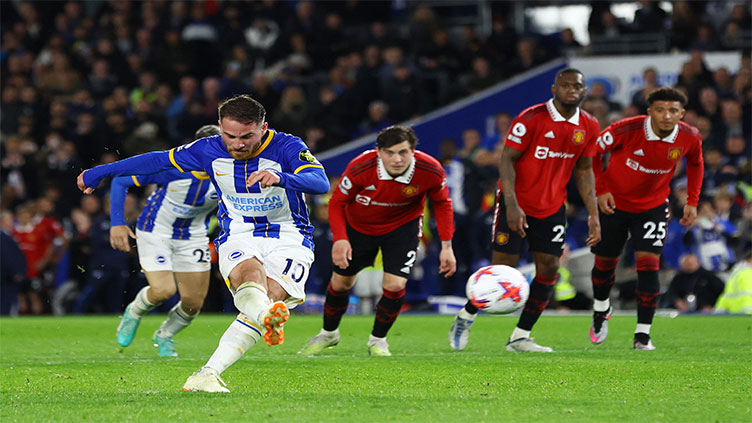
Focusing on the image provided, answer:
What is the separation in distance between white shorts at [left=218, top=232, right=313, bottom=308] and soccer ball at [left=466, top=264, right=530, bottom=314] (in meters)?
2.04

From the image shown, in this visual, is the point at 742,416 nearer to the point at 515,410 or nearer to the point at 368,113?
the point at 515,410

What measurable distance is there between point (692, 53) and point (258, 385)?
466 inches

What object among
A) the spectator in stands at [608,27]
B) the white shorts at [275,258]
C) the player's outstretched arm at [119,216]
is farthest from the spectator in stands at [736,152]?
the white shorts at [275,258]

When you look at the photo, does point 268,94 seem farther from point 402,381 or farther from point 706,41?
point 402,381

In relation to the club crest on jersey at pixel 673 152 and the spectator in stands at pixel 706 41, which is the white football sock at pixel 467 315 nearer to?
the club crest on jersey at pixel 673 152

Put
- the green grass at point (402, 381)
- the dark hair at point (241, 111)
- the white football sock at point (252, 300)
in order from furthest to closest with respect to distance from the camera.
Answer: the dark hair at point (241, 111) → the white football sock at point (252, 300) → the green grass at point (402, 381)

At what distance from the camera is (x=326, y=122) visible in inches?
749

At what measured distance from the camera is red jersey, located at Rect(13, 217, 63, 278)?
18000mm

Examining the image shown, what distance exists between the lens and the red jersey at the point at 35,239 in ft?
59.1

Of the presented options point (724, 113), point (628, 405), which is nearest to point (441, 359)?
point (628, 405)

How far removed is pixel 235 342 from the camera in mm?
6320

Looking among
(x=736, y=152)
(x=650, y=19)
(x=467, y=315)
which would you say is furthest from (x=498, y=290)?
(x=650, y=19)

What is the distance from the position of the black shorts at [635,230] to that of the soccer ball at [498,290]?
1600 millimetres

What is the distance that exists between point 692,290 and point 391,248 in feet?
24.3
